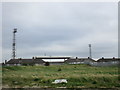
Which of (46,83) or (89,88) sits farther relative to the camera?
(46,83)

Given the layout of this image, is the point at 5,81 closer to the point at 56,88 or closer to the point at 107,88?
the point at 56,88

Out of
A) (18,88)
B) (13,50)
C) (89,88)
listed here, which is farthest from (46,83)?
(13,50)

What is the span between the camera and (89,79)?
1458cm

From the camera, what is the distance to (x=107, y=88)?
38.6 ft

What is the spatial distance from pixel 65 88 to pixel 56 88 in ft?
1.69

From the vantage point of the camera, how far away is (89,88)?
38.5 feet

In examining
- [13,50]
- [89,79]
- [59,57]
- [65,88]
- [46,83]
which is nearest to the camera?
[65,88]

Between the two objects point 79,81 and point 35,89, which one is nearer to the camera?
point 35,89

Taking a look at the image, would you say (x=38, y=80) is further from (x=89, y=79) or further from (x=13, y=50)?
(x=13, y=50)

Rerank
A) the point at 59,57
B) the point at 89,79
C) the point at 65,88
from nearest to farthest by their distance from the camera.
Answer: the point at 65,88, the point at 89,79, the point at 59,57

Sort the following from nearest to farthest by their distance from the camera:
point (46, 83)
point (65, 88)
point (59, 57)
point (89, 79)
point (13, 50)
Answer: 1. point (65, 88)
2. point (46, 83)
3. point (89, 79)
4. point (13, 50)
5. point (59, 57)

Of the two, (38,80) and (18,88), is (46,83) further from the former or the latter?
(18,88)

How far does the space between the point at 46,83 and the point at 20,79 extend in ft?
8.67

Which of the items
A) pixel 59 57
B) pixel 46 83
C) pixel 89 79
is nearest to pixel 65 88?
pixel 46 83
